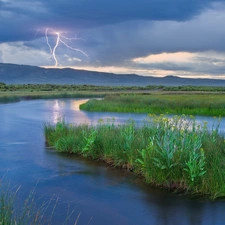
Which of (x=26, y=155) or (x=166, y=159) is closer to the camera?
(x=166, y=159)

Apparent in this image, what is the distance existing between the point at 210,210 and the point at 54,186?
4852 mm

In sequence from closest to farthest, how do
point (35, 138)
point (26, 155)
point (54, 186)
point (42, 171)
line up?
point (54, 186) → point (42, 171) → point (26, 155) → point (35, 138)

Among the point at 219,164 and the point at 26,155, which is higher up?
the point at 219,164

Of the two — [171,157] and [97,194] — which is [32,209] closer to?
[97,194]

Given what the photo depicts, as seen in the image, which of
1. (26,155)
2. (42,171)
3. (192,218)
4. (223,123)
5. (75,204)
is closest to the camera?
(192,218)

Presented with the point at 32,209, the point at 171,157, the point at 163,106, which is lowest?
the point at 32,209

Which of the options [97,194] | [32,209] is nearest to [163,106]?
[97,194]

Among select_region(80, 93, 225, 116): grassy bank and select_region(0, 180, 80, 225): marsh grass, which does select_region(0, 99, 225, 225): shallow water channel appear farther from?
select_region(80, 93, 225, 116): grassy bank

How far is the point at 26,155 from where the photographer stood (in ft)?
55.1

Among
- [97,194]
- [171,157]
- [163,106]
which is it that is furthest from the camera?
[163,106]

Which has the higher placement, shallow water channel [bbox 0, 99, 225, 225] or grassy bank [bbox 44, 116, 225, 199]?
grassy bank [bbox 44, 116, 225, 199]

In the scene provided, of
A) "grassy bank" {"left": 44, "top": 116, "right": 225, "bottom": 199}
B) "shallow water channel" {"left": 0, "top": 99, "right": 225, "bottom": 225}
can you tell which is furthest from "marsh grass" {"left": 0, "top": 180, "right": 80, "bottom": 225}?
"grassy bank" {"left": 44, "top": 116, "right": 225, "bottom": 199}

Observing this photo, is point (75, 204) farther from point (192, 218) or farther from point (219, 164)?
point (219, 164)

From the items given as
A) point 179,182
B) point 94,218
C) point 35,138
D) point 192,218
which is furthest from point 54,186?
point 35,138
